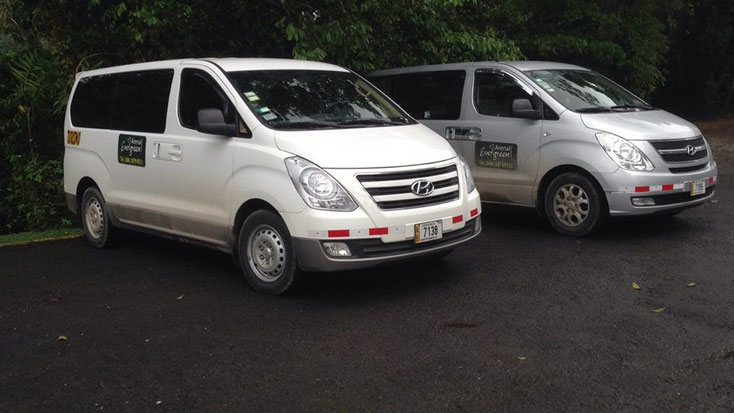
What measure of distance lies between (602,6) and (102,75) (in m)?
9.85

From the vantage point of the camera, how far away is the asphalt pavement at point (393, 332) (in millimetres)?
4594

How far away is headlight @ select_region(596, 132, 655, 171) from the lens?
8.13 m

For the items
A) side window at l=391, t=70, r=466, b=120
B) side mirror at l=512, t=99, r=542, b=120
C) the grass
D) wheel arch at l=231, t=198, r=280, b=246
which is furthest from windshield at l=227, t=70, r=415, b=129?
the grass

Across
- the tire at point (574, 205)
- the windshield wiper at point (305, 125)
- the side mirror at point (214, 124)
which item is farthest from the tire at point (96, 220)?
the tire at point (574, 205)

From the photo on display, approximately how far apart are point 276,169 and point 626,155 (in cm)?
371

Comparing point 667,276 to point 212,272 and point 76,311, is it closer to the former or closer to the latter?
point 212,272

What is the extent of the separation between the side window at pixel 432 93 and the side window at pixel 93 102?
11.7ft

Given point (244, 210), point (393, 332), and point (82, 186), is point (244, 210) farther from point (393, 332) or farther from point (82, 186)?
point (82, 186)

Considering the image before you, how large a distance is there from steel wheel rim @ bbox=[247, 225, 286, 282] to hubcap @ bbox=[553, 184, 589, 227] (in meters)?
3.49

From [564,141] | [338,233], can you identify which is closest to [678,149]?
[564,141]

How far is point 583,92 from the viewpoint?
9156 mm

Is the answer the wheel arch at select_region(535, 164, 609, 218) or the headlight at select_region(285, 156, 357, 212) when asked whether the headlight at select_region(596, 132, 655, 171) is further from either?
the headlight at select_region(285, 156, 357, 212)

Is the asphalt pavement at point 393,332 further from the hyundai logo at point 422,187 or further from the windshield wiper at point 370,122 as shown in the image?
the windshield wiper at point 370,122

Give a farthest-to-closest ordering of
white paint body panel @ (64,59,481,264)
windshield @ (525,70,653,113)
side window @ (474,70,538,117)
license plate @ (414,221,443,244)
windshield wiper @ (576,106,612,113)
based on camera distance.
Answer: side window @ (474,70,538,117) < windshield @ (525,70,653,113) < windshield wiper @ (576,106,612,113) < license plate @ (414,221,443,244) < white paint body panel @ (64,59,481,264)
